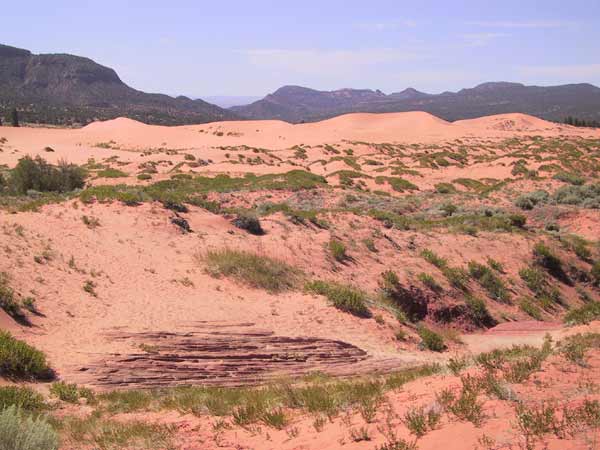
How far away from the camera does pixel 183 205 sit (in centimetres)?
1848

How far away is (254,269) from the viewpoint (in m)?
13.9

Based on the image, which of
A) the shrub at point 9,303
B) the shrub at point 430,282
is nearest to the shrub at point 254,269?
the shrub at point 430,282

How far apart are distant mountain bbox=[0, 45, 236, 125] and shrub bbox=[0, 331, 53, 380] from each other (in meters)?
101

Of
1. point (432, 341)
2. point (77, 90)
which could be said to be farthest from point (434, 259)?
point (77, 90)

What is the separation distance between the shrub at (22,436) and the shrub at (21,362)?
3340 mm

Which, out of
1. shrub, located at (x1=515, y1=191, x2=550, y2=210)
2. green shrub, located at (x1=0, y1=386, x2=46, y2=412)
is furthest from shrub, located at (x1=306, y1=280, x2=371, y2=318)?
shrub, located at (x1=515, y1=191, x2=550, y2=210)

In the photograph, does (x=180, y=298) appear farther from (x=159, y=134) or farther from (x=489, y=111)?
(x=489, y=111)

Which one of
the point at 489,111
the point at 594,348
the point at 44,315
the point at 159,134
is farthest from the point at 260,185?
the point at 489,111

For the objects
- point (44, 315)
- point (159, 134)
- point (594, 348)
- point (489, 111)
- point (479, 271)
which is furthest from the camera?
point (489, 111)

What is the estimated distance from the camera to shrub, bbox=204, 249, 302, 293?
1361 centimetres

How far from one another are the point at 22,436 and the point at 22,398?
86.6 inches

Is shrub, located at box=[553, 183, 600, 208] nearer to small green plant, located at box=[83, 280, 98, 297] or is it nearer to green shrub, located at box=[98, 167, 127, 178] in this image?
small green plant, located at box=[83, 280, 98, 297]

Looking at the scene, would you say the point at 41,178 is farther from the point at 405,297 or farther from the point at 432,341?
the point at 432,341

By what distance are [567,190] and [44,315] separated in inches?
1004
